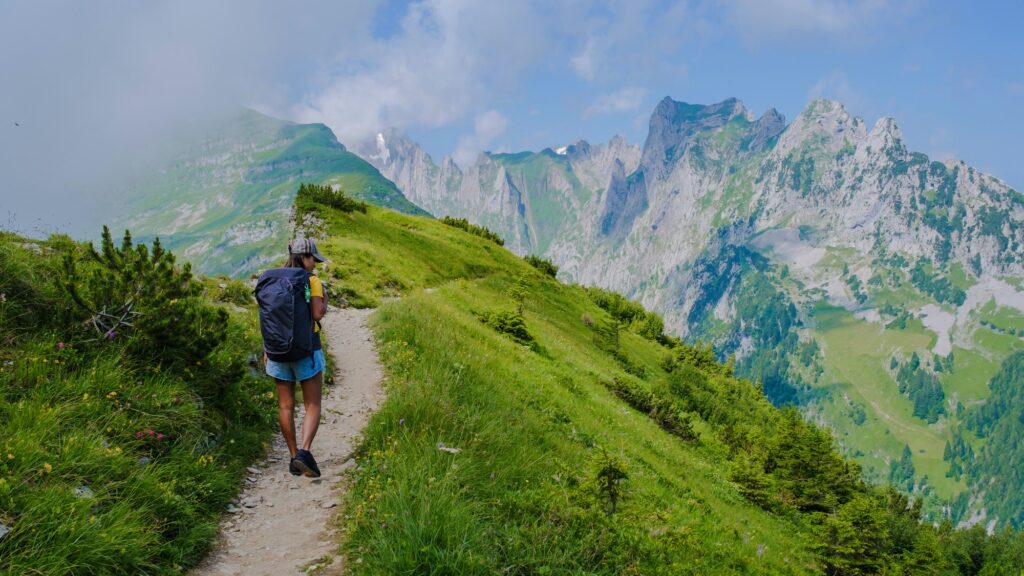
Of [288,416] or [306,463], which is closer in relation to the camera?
[306,463]

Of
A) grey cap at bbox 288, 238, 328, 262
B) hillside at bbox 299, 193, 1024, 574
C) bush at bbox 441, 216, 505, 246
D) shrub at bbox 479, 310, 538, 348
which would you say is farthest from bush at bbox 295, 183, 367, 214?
grey cap at bbox 288, 238, 328, 262

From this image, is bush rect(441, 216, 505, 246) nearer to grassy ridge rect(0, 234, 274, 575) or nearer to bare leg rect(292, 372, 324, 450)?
grassy ridge rect(0, 234, 274, 575)

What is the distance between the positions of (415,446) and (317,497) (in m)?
1.71

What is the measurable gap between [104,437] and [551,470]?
634 centimetres

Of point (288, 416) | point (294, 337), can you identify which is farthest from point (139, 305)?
point (288, 416)

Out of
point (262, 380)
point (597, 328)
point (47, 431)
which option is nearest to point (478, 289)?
point (597, 328)

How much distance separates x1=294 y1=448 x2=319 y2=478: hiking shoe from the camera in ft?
27.3

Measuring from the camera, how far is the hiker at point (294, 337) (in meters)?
8.53

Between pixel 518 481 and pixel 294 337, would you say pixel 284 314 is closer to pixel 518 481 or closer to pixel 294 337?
pixel 294 337

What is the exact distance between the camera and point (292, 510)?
24.4ft

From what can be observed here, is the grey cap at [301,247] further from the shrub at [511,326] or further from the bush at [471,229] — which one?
the bush at [471,229]

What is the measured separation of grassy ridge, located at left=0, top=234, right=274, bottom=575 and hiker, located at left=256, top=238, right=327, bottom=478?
1.01m

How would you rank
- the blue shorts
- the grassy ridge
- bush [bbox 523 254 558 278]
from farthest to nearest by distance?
1. bush [bbox 523 254 558 278]
2. the blue shorts
3. the grassy ridge

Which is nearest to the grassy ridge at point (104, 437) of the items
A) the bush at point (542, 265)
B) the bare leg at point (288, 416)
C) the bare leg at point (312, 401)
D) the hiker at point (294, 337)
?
the bare leg at point (288, 416)
